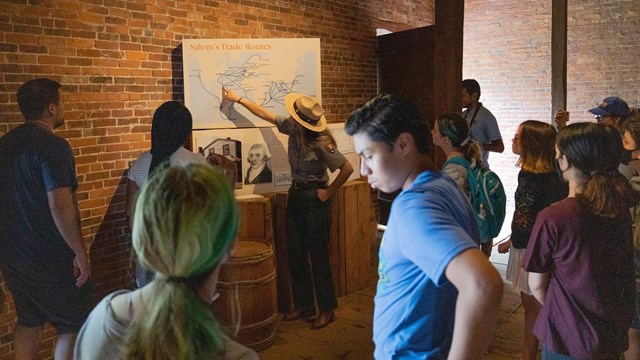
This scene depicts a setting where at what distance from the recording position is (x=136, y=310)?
1.25 metres

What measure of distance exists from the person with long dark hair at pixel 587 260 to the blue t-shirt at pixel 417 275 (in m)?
0.69

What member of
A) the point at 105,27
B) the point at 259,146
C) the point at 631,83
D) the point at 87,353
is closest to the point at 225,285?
the point at 259,146

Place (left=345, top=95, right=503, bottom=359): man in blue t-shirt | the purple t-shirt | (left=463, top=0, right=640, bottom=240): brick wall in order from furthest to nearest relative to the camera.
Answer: (left=463, top=0, right=640, bottom=240): brick wall < the purple t-shirt < (left=345, top=95, right=503, bottom=359): man in blue t-shirt

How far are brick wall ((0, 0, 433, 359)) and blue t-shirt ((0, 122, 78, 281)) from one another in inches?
26.2

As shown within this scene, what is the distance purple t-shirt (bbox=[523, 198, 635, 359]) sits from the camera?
2309 mm

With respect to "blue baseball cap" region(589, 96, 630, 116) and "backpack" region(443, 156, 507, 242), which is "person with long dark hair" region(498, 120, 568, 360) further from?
"blue baseball cap" region(589, 96, 630, 116)

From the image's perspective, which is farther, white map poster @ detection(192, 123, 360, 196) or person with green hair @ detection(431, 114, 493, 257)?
white map poster @ detection(192, 123, 360, 196)

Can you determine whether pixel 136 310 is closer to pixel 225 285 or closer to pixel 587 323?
pixel 587 323

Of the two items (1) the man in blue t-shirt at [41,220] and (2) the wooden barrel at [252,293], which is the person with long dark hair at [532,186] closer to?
(2) the wooden barrel at [252,293]

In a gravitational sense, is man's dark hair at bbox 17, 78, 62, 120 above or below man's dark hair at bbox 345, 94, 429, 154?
above

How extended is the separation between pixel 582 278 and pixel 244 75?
3.69 m

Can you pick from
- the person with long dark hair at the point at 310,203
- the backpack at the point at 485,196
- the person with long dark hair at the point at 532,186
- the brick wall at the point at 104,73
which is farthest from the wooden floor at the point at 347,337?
the brick wall at the point at 104,73

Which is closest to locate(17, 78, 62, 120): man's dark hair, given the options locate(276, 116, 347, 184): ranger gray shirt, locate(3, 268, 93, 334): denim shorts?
locate(3, 268, 93, 334): denim shorts

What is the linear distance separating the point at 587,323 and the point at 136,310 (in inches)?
71.9
